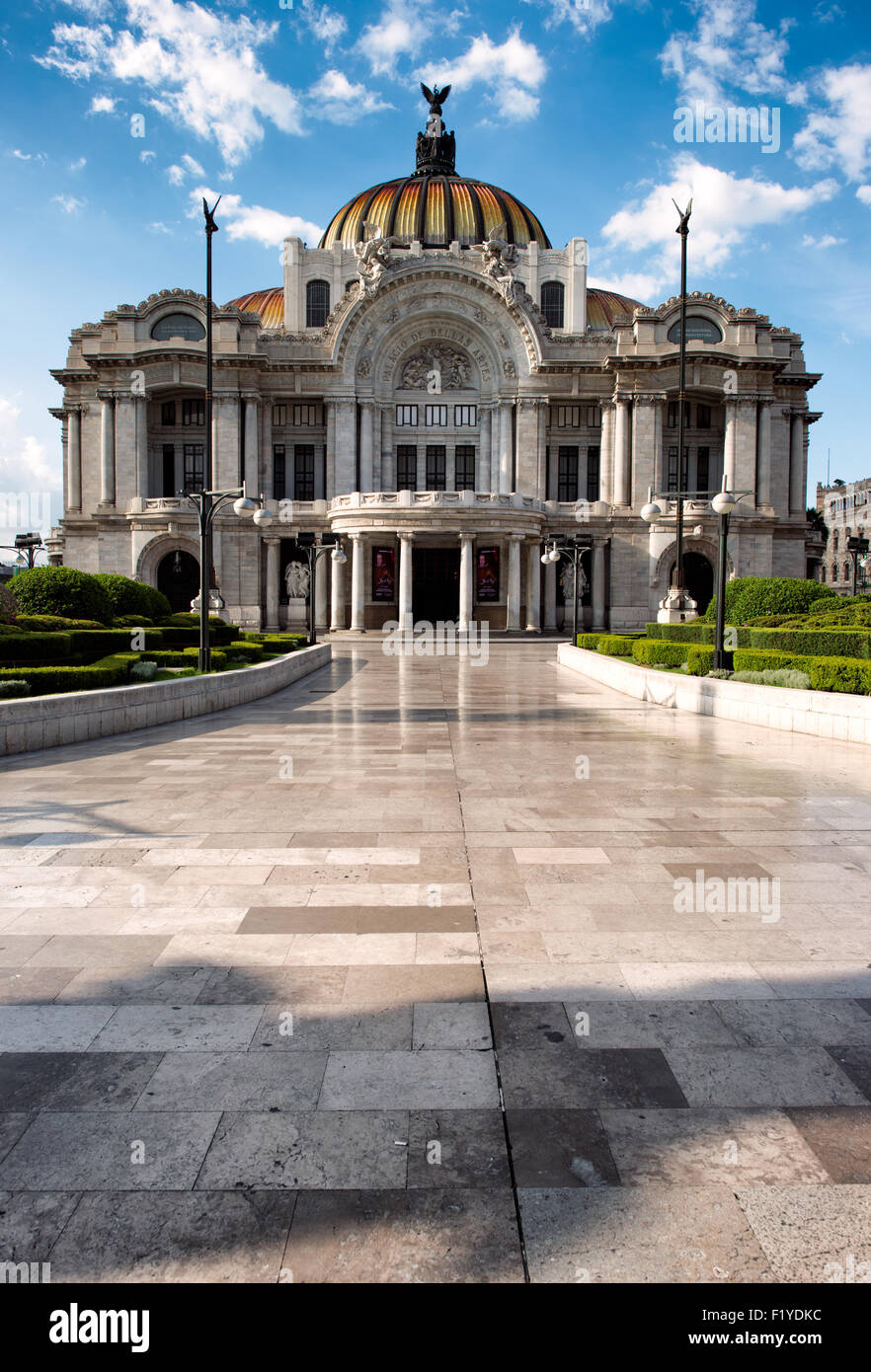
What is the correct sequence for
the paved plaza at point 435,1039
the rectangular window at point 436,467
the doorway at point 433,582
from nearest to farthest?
the paved plaza at point 435,1039 < the doorway at point 433,582 < the rectangular window at point 436,467

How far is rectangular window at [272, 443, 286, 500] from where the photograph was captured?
55016mm

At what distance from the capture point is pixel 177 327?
5194 centimetres

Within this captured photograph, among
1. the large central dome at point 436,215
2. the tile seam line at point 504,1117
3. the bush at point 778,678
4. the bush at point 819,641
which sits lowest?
the tile seam line at point 504,1117

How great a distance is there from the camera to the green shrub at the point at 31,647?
49.7ft

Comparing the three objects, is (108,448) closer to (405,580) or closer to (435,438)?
(435,438)

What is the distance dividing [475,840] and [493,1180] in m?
4.67

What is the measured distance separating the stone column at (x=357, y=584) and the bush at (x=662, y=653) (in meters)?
24.0

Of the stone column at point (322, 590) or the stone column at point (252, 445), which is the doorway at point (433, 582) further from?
the stone column at point (252, 445)

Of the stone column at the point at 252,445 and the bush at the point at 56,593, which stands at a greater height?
the stone column at the point at 252,445

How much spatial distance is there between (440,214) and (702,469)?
80.9 ft

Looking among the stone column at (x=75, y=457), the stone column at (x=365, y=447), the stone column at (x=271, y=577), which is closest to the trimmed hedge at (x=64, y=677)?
the stone column at (x=271, y=577)

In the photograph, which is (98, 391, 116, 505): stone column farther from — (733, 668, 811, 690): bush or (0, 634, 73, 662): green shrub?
(733, 668, 811, 690): bush
